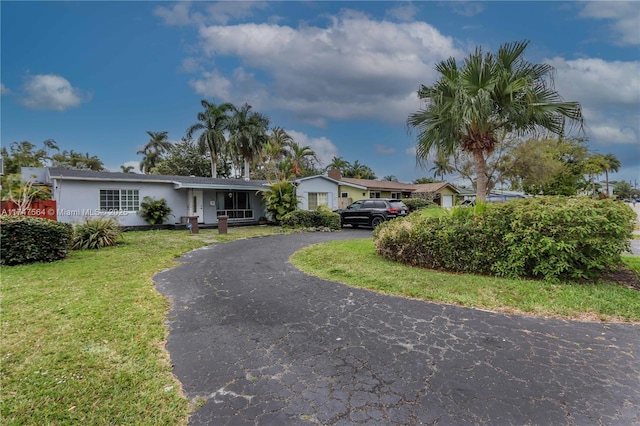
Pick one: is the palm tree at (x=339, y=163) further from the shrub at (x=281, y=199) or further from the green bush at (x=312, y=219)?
the green bush at (x=312, y=219)

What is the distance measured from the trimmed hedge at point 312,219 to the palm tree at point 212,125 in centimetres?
1653

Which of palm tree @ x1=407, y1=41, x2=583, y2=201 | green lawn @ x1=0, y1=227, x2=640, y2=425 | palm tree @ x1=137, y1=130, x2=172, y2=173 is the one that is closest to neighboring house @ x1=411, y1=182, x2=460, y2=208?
palm tree @ x1=407, y1=41, x2=583, y2=201

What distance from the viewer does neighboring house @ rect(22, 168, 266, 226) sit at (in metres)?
14.9

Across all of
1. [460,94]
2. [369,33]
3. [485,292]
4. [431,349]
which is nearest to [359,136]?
[369,33]

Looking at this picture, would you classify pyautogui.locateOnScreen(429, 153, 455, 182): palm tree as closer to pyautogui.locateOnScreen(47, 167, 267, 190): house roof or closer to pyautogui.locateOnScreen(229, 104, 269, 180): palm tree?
pyautogui.locateOnScreen(47, 167, 267, 190): house roof

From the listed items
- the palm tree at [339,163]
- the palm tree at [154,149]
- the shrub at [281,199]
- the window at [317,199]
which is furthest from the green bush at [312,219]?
the palm tree at [339,163]

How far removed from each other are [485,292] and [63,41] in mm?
13941

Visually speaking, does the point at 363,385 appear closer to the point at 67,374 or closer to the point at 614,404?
the point at 614,404

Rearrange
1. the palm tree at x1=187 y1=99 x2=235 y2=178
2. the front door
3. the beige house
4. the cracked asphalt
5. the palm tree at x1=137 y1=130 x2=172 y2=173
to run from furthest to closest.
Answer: the palm tree at x1=137 y1=130 x2=172 y2=173 < the palm tree at x1=187 y1=99 x2=235 y2=178 < the beige house < the front door < the cracked asphalt

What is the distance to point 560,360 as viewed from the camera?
3.14 metres

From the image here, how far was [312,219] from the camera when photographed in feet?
59.6

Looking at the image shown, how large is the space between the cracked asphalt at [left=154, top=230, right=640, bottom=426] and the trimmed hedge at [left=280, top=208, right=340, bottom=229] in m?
12.8

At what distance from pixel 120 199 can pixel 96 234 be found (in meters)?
6.44

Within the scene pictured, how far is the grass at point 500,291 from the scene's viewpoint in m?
4.46
